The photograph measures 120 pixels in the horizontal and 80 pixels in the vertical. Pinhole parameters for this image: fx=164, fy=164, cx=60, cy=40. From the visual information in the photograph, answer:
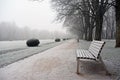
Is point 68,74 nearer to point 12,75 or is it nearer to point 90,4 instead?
point 12,75

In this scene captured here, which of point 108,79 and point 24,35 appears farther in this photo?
point 24,35

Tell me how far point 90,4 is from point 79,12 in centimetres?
211

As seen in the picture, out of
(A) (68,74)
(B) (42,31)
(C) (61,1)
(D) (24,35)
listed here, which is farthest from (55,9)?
(B) (42,31)

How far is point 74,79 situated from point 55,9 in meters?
16.7

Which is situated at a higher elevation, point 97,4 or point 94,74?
point 97,4

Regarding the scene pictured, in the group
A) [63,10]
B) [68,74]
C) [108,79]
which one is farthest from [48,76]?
[63,10]

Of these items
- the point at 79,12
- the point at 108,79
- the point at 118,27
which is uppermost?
the point at 79,12

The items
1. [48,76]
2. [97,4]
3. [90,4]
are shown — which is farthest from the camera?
[90,4]

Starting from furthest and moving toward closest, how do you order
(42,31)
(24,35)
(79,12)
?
(42,31), (24,35), (79,12)

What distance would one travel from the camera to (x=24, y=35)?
93.1m

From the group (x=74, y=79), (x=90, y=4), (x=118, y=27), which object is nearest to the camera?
(x=74, y=79)

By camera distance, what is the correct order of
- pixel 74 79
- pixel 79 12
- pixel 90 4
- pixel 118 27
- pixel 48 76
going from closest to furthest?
1. pixel 74 79
2. pixel 48 76
3. pixel 118 27
4. pixel 90 4
5. pixel 79 12

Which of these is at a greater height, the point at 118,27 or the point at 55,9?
the point at 55,9

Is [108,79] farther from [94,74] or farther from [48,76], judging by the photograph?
[48,76]
